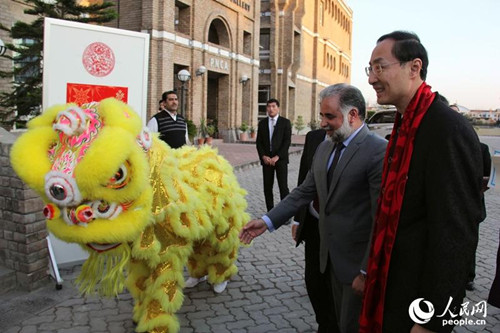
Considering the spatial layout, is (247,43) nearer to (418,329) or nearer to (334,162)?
(334,162)

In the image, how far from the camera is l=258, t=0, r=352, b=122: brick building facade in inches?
1168

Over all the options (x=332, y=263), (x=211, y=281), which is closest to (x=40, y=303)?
(x=211, y=281)

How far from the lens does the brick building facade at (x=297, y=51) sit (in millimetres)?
29672

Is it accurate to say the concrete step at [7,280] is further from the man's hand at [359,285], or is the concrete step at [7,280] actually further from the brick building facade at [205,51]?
the brick building facade at [205,51]

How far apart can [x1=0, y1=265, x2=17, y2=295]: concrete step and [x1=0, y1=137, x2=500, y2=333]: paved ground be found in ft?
0.27

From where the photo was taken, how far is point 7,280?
13.5ft

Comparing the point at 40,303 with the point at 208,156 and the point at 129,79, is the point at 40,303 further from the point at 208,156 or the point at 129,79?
the point at 129,79

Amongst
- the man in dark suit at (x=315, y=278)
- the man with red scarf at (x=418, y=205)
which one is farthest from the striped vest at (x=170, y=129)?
the man with red scarf at (x=418, y=205)

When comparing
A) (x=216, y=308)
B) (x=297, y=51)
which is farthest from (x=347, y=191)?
(x=297, y=51)

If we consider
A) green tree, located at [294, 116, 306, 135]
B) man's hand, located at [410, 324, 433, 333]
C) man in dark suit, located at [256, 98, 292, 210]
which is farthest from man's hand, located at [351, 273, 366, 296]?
green tree, located at [294, 116, 306, 135]

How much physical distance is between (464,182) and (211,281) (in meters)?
3.18

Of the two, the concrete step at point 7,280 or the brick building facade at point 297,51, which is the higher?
the brick building facade at point 297,51

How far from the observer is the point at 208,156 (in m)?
4.00

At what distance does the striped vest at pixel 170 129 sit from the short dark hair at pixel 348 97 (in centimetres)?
418
